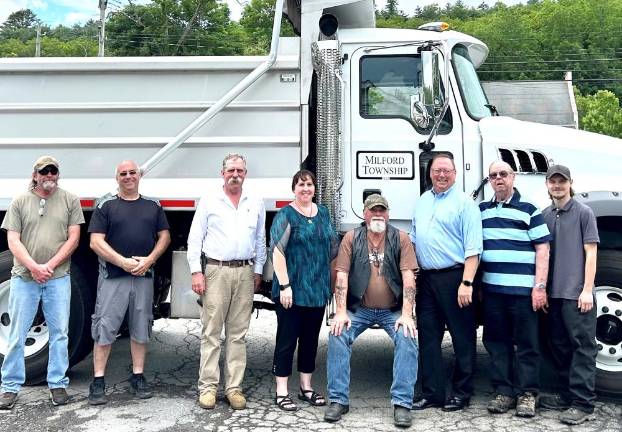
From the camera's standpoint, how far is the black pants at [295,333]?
16.9 ft

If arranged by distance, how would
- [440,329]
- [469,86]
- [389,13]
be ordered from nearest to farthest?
[440,329] → [469,86] → [389,13]

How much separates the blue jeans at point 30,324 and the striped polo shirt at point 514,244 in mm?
3236

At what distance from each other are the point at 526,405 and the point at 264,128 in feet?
9.67

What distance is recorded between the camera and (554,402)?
16.9ft

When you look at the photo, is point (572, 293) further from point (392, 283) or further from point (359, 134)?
point (359, 134)

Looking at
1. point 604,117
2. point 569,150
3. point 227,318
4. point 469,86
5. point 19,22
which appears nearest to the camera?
point 227,318

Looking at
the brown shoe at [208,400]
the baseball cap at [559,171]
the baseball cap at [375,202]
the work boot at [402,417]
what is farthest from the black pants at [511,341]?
the brown shoe at [208,400]

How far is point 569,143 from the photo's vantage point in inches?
216

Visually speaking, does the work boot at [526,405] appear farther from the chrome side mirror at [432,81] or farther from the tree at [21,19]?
the tree at [21,19]

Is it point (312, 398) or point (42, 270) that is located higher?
point (42, 270)

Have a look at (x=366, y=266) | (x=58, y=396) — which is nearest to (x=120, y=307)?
(x=58, y=396)

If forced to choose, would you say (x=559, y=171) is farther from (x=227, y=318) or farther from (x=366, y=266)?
A: (x=227, y=318)

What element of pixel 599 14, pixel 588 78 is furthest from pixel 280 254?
pixel 599 14

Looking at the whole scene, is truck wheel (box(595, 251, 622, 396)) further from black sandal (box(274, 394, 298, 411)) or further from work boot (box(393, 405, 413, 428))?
black sandal (box(274, 394, 298, 411))
